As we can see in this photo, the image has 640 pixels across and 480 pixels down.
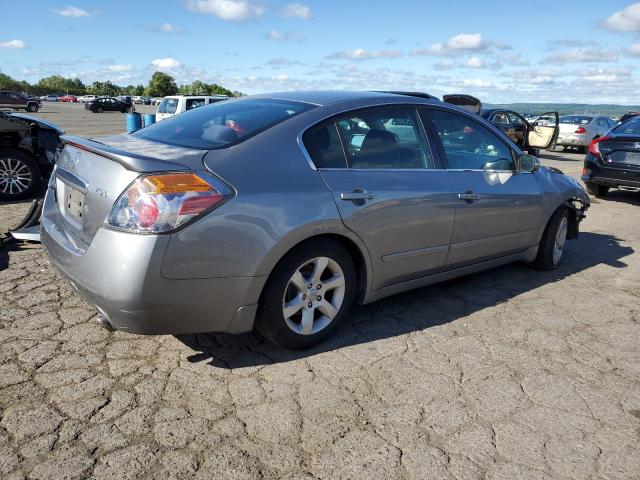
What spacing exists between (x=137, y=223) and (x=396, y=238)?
1653 mm

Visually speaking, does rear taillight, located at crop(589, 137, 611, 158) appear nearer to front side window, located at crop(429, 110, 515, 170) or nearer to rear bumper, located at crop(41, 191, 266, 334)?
front side window, located at crop(429, 110, 515, 170)

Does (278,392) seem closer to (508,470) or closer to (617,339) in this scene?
(508,470)

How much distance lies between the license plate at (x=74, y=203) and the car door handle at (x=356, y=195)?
146 cm

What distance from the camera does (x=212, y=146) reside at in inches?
117

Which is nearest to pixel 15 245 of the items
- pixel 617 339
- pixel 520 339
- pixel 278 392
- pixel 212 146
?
pixel 212 146

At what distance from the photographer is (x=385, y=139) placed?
358 centimetres

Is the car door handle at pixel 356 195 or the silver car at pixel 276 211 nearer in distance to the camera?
the silver car at pixel 276 211

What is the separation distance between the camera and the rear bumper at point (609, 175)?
8477 millimetres

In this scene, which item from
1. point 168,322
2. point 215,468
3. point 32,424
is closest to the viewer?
point 215,468

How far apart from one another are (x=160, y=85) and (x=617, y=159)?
378ft

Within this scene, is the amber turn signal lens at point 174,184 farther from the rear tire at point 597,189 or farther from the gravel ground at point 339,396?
the rear tire at point 597,189

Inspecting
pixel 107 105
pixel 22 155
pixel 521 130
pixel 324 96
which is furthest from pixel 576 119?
pixel 107 105

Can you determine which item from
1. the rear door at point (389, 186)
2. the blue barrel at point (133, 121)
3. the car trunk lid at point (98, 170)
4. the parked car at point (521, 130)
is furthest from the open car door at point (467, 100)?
the car trunk lid at point (98, 170)

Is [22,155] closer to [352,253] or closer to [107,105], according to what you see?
[352,253]
